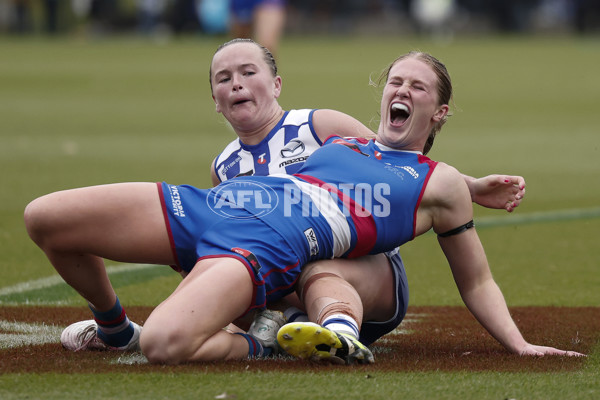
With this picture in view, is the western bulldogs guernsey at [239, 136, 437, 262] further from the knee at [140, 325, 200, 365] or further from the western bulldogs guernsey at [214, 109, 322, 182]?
the knee at [140, 325, 200, 365]

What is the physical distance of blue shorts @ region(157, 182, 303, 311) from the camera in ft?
12.6

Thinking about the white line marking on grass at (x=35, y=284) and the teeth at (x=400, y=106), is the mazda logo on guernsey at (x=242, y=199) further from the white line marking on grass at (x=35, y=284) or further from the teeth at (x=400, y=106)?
the white line marking on grass at (x=35, y=284)

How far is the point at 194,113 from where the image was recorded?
1580 centimetres

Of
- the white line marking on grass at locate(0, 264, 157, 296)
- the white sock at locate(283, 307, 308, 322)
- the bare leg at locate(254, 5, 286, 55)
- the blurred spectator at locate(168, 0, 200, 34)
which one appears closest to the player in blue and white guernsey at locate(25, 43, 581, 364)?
the white sock at locate(283, 307, 308, 322)

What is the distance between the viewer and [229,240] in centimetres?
386

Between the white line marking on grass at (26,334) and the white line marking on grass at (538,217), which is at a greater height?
the white line marking on grass at (26,334)

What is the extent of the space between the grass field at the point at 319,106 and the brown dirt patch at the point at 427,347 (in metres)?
0.10

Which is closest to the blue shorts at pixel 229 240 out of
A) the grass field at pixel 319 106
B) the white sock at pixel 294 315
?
the white sock at pixel 294 315

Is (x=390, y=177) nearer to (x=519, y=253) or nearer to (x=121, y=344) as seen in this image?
(x=121, y=344)

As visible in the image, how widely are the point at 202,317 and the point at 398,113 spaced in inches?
46.8

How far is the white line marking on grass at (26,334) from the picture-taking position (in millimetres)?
4113

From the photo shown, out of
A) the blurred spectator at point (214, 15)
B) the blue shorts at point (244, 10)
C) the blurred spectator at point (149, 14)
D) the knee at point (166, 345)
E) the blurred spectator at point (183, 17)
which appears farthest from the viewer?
the blurred spectator at point (149, 14)

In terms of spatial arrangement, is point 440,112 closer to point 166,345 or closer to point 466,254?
point 466,254

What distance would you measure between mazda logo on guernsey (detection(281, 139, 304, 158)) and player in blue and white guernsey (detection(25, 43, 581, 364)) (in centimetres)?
34
